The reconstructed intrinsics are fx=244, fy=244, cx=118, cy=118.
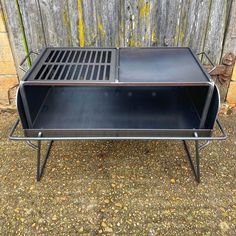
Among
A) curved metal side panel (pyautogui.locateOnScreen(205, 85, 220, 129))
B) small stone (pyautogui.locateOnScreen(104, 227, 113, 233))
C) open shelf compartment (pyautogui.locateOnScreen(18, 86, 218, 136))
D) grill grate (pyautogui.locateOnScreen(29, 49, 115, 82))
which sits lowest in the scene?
small stone (pyautogui.locateOnScreen(104, 227, 113, 233))

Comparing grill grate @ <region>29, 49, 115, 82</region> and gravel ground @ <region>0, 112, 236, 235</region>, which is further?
gravel ground @ <region>0, 112, 236, 235</region>

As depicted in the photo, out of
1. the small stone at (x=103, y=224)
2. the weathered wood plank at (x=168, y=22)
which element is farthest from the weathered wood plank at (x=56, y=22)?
the small stone at (x=103, y=224)

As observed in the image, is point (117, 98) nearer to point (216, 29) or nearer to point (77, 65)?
point (77, 65)

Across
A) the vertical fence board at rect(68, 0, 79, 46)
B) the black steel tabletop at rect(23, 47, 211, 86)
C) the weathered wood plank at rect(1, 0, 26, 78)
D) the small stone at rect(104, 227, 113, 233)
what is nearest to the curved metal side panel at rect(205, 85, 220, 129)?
the black steel tabletop at rect(23, 47, 211, 86)

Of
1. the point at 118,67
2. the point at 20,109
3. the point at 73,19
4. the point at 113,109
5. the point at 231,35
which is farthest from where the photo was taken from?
the point at 231,35

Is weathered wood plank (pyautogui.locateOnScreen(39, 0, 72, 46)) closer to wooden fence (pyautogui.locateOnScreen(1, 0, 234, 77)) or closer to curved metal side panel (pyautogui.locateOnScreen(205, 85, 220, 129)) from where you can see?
wooden fence (pyautogui.locateOnScreen(1, 0, 234, 77))

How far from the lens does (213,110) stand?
5.35 ft

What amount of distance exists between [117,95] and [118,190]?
0.86m

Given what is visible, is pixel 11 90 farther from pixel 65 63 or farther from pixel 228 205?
pixel 228 205

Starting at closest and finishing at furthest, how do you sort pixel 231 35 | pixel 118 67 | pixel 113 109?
pixel 118 67
pixel 113 109
pixel 231 35

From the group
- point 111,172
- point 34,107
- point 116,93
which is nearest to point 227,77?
point 116,93

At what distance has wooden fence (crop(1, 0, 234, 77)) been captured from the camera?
7.68 ft

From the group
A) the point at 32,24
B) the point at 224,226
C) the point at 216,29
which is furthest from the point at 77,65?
the point at 224,226

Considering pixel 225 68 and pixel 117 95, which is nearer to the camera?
pixel 117 95
